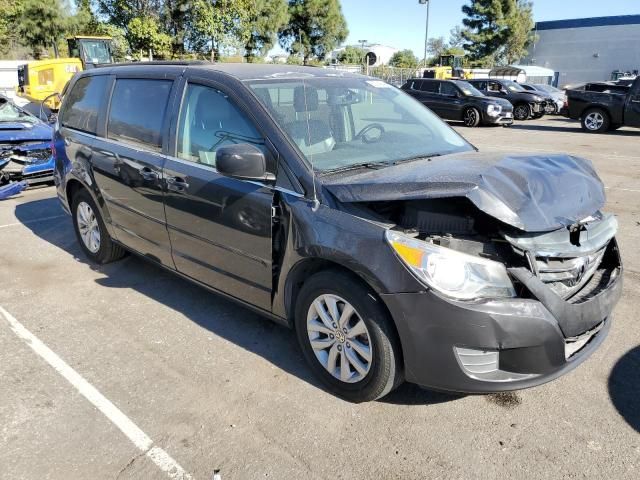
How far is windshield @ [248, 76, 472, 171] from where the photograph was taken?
10.4 ft

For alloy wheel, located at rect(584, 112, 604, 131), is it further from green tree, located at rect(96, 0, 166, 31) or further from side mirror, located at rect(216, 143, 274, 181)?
green tree, located at rect(96, 0, 166, 31)

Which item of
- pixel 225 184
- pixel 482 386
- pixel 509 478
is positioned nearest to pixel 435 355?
pixel 482 386

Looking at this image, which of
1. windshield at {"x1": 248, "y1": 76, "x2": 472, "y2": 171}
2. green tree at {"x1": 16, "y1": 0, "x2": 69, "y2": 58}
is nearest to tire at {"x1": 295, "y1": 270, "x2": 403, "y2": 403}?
windshield at {"x1": 248, "y1": 76, "x2": 472, "y2": 171}

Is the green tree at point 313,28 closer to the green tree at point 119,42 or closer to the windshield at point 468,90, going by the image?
the green tree at point 119,42

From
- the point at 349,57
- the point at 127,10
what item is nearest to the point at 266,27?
the point at 127,10

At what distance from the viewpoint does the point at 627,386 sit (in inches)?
120

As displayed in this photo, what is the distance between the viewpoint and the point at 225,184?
3.27 m

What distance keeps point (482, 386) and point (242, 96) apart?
215 cm

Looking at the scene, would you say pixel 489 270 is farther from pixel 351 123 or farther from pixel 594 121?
pixel 594 121

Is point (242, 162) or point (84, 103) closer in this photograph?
point (242, 162)

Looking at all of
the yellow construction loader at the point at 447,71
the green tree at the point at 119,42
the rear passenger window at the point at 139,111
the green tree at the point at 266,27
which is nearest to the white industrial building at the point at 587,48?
the yellow construction loader at the point at 447,71

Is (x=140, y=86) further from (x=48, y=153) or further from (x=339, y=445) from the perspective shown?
(x=48, y=153)

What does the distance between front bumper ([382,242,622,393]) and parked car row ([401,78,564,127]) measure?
52.9ft

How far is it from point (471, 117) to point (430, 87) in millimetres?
2114
